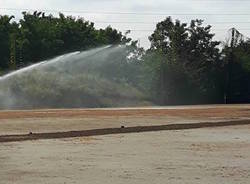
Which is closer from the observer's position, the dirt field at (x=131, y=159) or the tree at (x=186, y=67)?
the dirt field at (x=131, y=159)

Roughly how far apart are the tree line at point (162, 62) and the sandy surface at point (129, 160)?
5380 centimetres

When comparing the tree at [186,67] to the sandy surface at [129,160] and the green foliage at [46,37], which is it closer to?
the green foliage at [46,37]

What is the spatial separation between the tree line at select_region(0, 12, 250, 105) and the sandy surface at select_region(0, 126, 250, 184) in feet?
177

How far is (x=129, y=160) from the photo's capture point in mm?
15461

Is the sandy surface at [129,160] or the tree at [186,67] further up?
the tree at [186,67]

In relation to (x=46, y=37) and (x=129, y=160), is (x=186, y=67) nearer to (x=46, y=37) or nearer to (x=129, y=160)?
(x=46, y=37)

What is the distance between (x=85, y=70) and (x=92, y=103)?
4.30 metres

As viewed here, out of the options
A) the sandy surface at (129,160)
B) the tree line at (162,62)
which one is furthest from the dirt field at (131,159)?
the tree line at (162,62)

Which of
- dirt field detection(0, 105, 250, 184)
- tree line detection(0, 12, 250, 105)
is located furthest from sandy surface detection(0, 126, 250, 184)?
tree line detection(0, 12, 250, 105)

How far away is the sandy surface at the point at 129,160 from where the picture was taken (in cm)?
1238

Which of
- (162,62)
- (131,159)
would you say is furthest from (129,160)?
(162,62)

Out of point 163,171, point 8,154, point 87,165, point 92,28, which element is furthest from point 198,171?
point 92,28

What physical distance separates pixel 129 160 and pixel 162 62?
64.8m

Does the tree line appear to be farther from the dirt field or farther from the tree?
the dirt field
